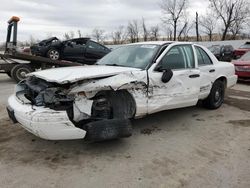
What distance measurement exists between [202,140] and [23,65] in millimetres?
9168

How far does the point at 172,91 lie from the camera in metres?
5.55

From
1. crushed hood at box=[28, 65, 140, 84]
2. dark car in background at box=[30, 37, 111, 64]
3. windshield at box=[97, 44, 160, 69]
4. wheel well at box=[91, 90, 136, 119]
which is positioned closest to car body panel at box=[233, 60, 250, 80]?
dark car in background at box=[30, 37, 111, 64]

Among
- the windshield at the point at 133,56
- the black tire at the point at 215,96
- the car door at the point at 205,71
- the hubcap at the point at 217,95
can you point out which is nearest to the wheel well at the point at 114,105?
the windshield at the point at 133,56

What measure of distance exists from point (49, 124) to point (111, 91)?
116cm

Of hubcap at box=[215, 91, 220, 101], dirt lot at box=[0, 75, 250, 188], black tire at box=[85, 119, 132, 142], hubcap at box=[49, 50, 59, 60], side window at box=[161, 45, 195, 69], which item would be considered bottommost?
dirt lot at box=[0, 75, 250, 188]

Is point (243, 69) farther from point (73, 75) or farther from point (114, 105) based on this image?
point (73, 75)

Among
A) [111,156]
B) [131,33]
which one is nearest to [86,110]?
[111,156]

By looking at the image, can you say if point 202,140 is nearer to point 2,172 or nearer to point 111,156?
point 111,156

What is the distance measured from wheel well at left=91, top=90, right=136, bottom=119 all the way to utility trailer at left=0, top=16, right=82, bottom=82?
7773mm

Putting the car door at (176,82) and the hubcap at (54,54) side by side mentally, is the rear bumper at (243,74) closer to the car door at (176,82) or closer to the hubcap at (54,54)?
the car door at (176,82)

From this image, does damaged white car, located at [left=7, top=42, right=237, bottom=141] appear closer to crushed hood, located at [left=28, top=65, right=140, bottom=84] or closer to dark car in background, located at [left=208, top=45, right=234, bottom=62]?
crushed hood, located at [left=28, top=65, right=140, bottom=84]

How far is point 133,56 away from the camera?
18.9 ft

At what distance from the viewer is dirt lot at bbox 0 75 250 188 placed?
369 centimetres

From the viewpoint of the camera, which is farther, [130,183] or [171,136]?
[171,136]
